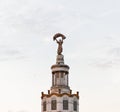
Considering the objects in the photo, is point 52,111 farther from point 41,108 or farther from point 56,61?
point 56,61

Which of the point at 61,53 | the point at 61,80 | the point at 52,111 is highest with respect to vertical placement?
the point at 61,53

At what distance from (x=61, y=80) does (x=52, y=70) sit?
8.31 feet

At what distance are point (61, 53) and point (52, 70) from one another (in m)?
4.43

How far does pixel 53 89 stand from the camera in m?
87.1

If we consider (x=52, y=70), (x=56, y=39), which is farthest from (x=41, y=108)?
(x=56, y=39)

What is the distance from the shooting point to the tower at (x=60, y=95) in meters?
85.4

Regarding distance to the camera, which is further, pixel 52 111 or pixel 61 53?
pixel 61 53

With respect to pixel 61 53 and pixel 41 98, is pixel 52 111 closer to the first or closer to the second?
pixel 41 98

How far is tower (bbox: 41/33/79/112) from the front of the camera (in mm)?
85375

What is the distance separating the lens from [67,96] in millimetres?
85750

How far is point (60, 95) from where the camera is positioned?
280 feet

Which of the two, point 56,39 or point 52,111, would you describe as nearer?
point 52,111

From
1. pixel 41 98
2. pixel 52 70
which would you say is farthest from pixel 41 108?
pixel 52 70

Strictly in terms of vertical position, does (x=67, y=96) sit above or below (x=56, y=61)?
below
